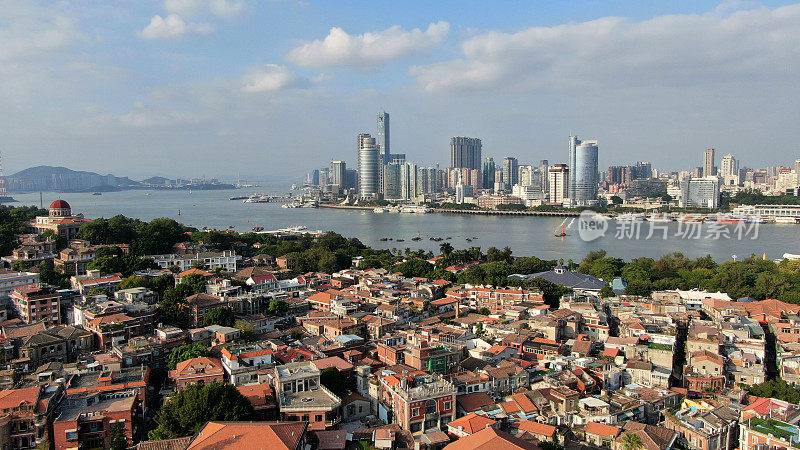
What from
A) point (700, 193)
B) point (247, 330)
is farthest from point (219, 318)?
point (700, 193)

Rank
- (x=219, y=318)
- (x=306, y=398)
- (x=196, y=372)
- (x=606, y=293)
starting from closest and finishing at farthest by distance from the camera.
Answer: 1. (x=306, y=398)
2. (x=196, y=372)
3. (x=219, y=318)
4. (x=606, y=293)

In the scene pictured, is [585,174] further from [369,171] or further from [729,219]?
[369,171]

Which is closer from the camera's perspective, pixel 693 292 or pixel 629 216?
pixel 693 292

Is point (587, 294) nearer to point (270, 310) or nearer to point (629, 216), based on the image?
point (270, 310)

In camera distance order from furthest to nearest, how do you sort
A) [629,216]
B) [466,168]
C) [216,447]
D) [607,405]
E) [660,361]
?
[466,168] < [629,216] < [660,361] < [607,405] < [216,447]

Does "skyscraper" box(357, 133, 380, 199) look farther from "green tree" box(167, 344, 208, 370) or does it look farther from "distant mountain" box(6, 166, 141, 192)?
"green tree" box(167, 344, 208, 370)

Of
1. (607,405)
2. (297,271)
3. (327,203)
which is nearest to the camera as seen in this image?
(607,405)

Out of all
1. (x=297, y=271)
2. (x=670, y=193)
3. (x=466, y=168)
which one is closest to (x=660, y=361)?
(x=297, y=271)
